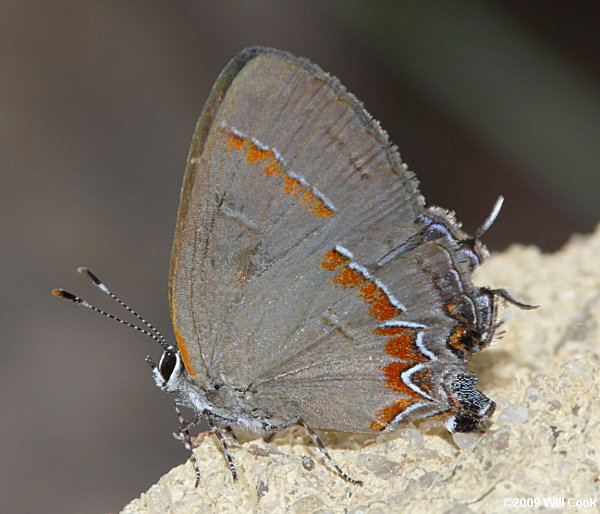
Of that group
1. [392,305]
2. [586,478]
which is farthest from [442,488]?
[392,305]

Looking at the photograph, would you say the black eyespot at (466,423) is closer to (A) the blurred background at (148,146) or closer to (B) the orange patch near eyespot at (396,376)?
(B) the orange patch near eyespot at (396,376)

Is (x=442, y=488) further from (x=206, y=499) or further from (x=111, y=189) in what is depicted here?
(x=111, y=189)

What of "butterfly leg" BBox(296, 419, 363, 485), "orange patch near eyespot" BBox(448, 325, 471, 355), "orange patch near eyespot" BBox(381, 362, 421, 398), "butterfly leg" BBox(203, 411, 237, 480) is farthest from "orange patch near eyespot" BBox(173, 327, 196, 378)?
"orange patch near eyespot" BBox(448, 325, 471, 355)

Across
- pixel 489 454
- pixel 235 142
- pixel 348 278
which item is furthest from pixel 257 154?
pixel 489 454

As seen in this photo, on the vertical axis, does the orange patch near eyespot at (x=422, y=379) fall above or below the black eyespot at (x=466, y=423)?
above

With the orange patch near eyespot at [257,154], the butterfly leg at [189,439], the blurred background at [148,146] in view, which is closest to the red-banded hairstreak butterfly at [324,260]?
the orange patch near eyespot at [257,154]

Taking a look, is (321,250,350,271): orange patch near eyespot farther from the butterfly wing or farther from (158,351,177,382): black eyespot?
(158,351,177,382): black eyespot

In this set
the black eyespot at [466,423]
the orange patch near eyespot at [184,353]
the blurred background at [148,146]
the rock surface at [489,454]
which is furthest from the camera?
the blurred background at [148,146]

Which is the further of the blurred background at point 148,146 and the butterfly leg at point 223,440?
the blurred background at point 148,146
